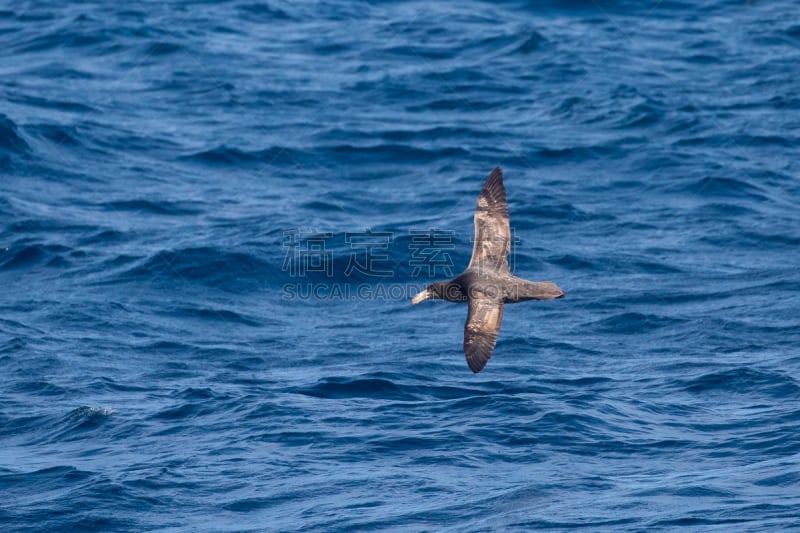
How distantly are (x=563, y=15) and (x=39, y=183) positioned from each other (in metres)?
17.3

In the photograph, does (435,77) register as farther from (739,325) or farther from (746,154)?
(739,325)

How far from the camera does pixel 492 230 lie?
58.5 feet

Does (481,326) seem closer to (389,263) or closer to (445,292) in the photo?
(445,292)

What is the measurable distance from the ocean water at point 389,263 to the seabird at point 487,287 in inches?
103

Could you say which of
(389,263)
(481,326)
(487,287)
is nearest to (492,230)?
(487,287)

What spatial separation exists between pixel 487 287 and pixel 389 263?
8448mm

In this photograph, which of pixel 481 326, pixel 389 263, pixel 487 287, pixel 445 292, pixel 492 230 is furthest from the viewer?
pixel 389 263

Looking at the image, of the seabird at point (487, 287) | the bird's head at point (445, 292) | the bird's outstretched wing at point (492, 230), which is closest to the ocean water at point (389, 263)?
the seabird at point (487, 287)

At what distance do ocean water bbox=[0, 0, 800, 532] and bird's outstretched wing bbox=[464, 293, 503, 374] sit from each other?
2.48 metres

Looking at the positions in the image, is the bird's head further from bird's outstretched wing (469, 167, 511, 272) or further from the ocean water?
the ocean water

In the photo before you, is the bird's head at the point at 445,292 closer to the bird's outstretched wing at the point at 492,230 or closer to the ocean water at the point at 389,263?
the bird's outstretched wing at the point at 492,230

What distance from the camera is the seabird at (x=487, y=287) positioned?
16.5 metres

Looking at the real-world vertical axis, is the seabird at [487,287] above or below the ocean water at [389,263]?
above

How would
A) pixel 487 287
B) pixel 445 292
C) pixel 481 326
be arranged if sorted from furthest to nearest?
pixel 445 292 < pixel 487 287 < pixel 481 326
